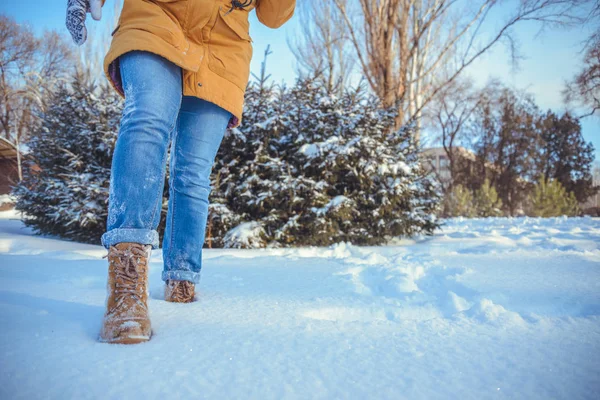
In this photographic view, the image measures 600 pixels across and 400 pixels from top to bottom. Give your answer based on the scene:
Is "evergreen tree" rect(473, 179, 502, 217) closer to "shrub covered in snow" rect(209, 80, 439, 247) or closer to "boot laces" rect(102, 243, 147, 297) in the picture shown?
"shrub covered in snow" rect(209, 80, 439, 247)

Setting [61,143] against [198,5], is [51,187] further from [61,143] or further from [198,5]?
[198,5]

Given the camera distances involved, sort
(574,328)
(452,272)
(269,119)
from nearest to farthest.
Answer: (574,328), (452,272), (269,119)

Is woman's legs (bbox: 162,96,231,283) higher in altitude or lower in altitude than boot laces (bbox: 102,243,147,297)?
higher

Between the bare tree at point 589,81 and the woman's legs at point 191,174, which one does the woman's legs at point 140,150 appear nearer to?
the woman's legs at point 191,174

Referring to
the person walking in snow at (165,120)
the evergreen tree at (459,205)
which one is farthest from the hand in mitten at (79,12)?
the evergreen tree at (459,205)

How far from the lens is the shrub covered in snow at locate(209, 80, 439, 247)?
2920 mm

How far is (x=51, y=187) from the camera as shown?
3357 millimetres

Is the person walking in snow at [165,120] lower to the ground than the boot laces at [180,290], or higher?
higher

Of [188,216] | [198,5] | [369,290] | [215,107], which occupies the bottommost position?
[369,290]

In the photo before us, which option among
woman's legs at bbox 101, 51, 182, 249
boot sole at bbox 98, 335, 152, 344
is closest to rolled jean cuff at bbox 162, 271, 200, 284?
woman's legs at bbox 101, 51, 182, 249

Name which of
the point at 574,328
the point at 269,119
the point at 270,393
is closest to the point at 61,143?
the point at 269,119

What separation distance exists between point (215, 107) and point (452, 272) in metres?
1.27

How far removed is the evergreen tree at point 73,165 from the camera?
3049mm

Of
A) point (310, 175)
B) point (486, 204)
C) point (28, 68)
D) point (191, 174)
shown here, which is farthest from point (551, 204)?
point (28, 68)
